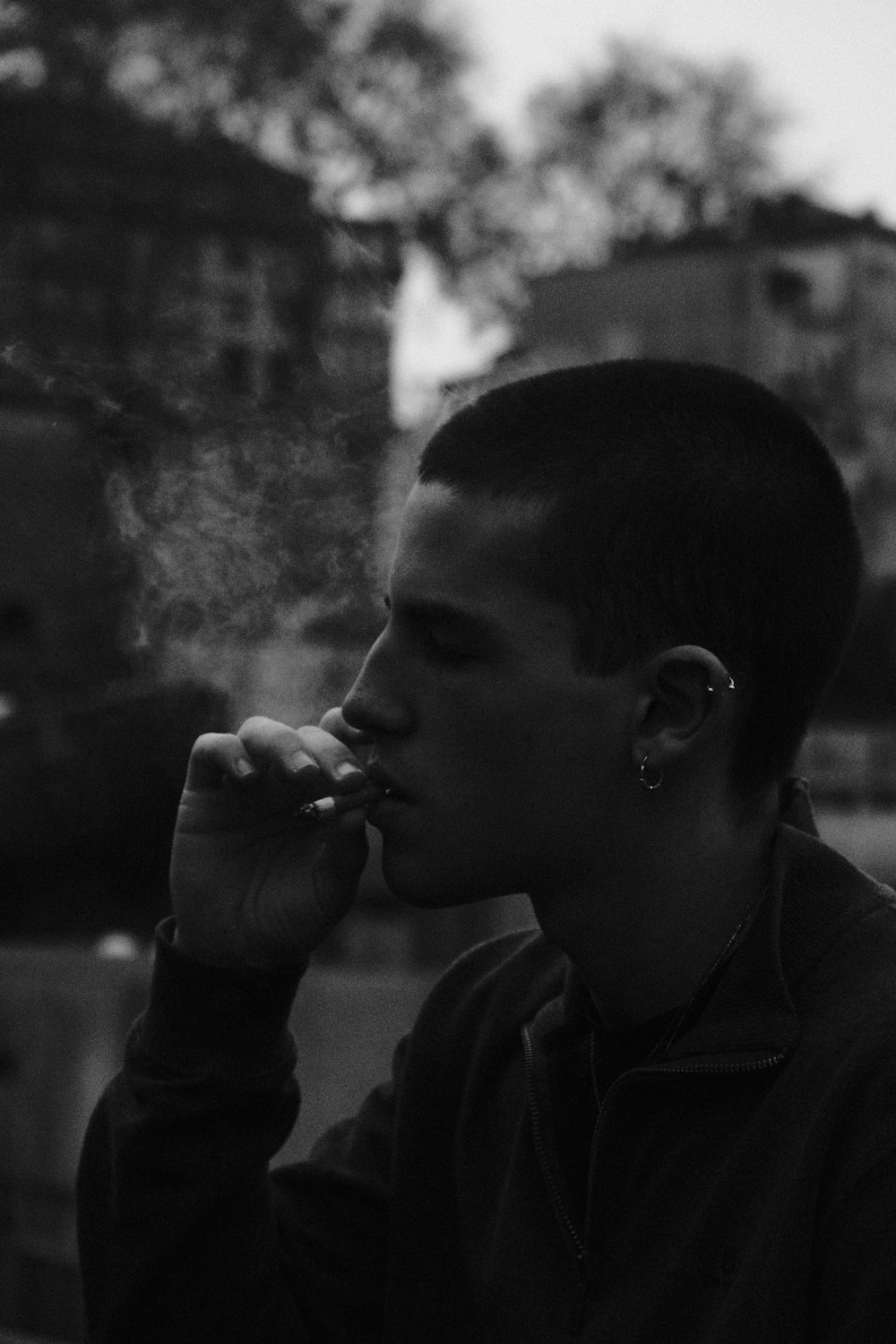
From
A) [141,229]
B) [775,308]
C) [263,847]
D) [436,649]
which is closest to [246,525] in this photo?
[263,847]

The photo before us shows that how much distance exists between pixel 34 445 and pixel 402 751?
23.3 m

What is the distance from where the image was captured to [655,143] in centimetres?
4453

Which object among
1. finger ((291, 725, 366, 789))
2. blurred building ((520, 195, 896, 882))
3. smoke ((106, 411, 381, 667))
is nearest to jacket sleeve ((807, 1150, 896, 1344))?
finger ((291, 725, 366, 789))

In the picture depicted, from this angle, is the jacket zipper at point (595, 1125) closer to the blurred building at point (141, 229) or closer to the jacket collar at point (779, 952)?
the jacket collar at point (779, 952)

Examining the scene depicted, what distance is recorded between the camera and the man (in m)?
1.93

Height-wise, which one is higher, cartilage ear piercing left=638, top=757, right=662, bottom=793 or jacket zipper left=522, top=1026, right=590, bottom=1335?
cartilage ear piercing left=638, top=757, right=662, bottom=793

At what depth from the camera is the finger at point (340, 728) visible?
7.97ft

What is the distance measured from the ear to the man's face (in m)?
0.02

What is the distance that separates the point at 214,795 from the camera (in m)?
2.52

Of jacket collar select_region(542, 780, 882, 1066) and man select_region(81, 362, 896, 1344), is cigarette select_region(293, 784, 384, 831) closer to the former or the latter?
man select_region(81, 362, 896, 1344)

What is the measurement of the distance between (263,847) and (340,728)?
20cm

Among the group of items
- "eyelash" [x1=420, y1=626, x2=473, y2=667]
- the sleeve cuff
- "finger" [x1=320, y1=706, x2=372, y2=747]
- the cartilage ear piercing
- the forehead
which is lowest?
the sleeve cuff

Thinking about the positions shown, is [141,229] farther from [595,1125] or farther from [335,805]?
[595,1125]

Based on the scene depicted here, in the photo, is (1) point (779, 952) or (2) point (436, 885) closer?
(1) point (779, 952)
